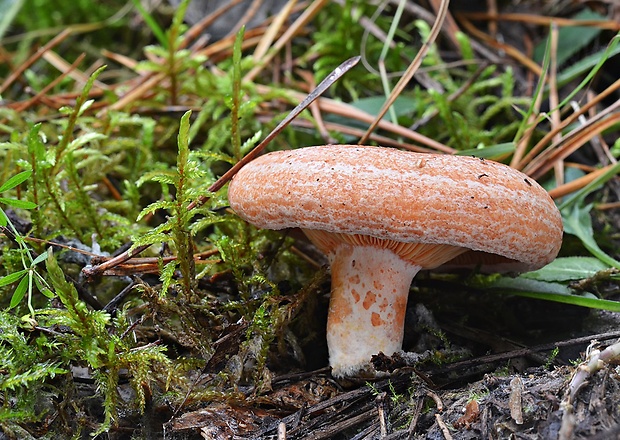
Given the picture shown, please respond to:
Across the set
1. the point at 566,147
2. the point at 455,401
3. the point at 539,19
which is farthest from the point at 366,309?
the point at 539,19

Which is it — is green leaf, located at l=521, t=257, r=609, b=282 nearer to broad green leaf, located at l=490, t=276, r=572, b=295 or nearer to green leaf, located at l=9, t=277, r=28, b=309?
broad green leaf, located at l=490, t=276, r=572, b=295

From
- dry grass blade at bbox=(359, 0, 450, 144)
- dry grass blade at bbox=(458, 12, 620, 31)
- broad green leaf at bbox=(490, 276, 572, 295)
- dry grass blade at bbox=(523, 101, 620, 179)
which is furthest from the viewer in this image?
dry grass blade at bbox=(458, 12, 620, 31)

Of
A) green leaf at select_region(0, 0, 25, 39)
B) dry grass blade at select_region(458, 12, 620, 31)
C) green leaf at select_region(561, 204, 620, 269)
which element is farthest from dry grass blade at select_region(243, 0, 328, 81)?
green leaf at select_region(0, 0, 25, 39)

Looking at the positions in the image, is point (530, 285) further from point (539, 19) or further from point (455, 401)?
point (539, 19)

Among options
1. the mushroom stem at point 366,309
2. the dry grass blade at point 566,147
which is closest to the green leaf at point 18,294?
the mushroom stem at point 366,309

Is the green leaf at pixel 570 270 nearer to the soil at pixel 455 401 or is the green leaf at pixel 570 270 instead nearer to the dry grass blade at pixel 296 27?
the soil at pixel 455 401

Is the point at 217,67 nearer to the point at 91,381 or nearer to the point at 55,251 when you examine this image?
the point at 55,251

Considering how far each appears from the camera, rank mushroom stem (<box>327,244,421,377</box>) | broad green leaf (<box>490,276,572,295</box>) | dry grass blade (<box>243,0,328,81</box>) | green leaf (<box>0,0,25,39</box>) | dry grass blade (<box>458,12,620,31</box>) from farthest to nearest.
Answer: green leaf (<box>0,0,25,39</box>), dry grass blade (<box>243,0,328,81</box>), dry grass blade (<box>458,12,620,31</box>), broad green leaf (<box>490,276,572,295</box>), mushroom stem (<box>327,244,421,377</box>)
